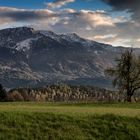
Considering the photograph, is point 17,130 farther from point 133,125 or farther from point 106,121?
point 133,125

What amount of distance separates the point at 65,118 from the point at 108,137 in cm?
417

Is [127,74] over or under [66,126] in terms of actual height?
over

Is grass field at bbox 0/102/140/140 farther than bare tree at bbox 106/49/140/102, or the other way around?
bare tree at bbox 106/49/140/102

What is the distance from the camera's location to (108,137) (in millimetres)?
30922

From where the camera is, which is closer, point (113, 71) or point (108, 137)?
point (108, 137)

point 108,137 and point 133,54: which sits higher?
point 133,54

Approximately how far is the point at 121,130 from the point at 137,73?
66.7 metres

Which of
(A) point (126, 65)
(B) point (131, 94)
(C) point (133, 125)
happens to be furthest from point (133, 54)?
(C) point (133, 125)

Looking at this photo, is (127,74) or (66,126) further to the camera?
(127,74)

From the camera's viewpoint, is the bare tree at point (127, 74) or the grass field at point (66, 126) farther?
the bare tree at point (127, 74)

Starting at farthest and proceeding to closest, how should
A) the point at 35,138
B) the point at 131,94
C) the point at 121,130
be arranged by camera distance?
the point at 131,94 → the point at 121,130 → the point at 35,138

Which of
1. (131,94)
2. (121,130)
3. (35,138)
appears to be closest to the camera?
(35,138)

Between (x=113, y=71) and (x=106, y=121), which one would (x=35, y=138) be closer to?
(x=106, y=121)

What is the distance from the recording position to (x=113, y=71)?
99938 mm
